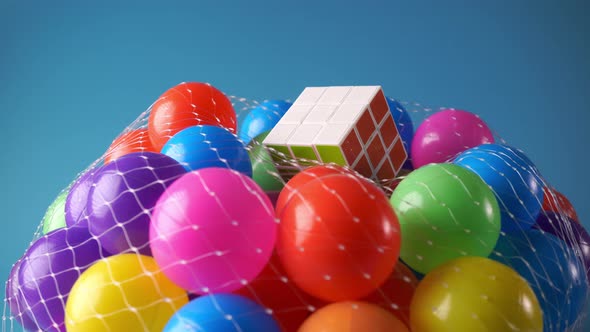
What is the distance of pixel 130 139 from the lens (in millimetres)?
3363

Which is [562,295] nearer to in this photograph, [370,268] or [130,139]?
[370,268]

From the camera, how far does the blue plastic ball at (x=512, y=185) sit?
8.86 ft

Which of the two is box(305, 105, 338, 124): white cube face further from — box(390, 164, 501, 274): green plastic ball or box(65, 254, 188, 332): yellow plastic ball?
box(65, 254, 188, 332): yellow plastic ball

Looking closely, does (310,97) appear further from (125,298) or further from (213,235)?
(125,298)

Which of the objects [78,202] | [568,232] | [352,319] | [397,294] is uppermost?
[78,202]

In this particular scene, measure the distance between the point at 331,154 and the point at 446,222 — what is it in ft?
1.93

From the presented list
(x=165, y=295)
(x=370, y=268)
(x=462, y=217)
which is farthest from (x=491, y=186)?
(x=165, y=295)

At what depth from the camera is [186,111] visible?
313 cm

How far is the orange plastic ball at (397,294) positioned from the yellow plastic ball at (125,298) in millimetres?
605

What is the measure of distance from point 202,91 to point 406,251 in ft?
4.23

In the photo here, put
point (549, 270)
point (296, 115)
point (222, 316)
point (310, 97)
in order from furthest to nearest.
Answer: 1. point (310, 97)
2. point (296, 115)
3. point (549, 270)
4. point (222, 316)

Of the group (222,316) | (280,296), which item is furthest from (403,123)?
(222,316)

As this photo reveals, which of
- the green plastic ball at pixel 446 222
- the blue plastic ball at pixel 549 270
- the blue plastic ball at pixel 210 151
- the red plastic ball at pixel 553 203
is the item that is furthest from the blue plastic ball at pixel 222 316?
the red plastic ball at pixel 553 203

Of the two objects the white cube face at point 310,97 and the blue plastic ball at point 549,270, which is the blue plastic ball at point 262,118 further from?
the blue plastic ball at point 549,270
